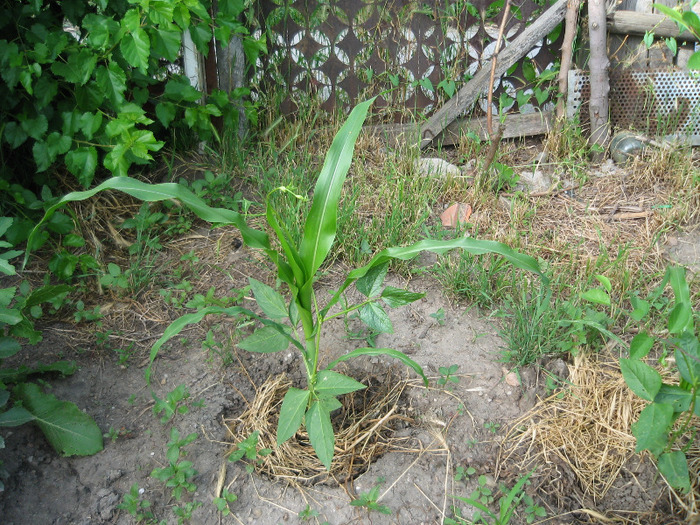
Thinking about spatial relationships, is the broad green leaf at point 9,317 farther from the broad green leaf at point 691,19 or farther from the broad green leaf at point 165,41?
the broad green leaf at point 691,19

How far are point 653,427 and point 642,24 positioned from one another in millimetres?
2619

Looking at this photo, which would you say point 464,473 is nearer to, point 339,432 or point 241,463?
point 339,432

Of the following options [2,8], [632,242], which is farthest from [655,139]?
[2,8]

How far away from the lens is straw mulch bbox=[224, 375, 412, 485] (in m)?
1.93

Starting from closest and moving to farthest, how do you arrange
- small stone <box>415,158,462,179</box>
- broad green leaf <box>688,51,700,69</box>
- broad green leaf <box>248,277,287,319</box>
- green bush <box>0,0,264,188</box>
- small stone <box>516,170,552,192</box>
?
broad green leaf <box>248,277,287,319</box>, green bush <box>0,0,264,188</box>, broad green leaf <box>688,51,700,69</box>, small stone <box>415,158,462,179</box>, small stone <box>516,170,552,192</box>

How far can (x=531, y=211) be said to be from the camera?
2.89 metres

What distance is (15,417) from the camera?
1795mm

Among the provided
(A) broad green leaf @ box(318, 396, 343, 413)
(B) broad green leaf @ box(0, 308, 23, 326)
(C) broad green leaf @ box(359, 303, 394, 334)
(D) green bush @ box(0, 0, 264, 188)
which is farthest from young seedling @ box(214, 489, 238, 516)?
(D) green bush @ box(0, 0, 264, 188)

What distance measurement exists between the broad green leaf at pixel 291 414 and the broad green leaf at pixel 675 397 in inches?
38.9

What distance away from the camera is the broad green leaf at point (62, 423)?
1.88 m

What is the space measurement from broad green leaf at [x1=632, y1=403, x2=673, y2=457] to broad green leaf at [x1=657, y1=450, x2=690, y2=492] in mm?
54

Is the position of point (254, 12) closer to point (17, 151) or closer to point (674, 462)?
point (17, 151)

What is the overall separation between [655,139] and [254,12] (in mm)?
2316

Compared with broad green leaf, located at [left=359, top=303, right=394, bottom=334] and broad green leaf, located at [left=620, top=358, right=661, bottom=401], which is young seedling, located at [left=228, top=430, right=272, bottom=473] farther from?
broad green leaf, located at [left=620, top=358, right=661, bottom=401]
